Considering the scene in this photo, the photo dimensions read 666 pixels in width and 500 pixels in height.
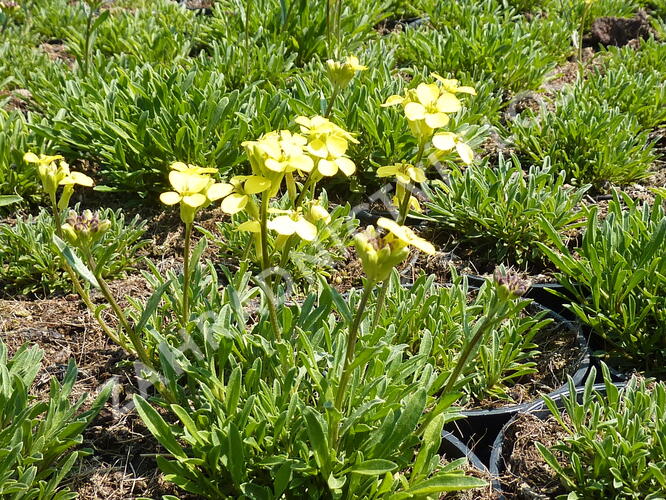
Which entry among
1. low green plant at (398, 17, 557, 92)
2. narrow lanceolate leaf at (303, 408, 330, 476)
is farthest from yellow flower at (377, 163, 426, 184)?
low green plant at (398, 17, 557, 92)

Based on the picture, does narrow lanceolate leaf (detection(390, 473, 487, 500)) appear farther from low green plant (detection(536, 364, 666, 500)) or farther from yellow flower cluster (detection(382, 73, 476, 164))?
yellow flower cluster (detection(382, 73, 476, 164))

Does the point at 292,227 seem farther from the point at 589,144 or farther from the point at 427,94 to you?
the point at 589,144

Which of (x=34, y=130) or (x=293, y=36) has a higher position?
(x=293, y=36)

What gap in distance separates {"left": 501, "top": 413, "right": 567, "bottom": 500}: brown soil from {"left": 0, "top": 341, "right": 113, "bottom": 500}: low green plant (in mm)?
1117

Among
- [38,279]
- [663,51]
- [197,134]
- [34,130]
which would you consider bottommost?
[38,279]

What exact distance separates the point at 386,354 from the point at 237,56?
2.23m

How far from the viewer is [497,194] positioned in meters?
2.66

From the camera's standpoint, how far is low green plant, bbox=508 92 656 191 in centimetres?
299

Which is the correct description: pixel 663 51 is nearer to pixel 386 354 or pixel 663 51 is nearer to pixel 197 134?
pixel 197 134

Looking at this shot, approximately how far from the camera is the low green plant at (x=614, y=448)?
63.9 inches

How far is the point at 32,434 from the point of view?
1666mm

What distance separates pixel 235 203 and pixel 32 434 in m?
0.85

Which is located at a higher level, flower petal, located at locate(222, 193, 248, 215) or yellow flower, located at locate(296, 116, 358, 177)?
yellow flower, located at locate(296, 116, 358, 177)

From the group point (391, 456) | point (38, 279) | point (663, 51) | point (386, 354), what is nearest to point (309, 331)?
point (386, 354)
